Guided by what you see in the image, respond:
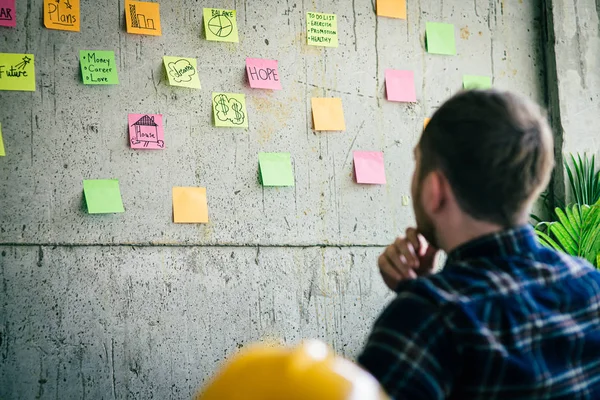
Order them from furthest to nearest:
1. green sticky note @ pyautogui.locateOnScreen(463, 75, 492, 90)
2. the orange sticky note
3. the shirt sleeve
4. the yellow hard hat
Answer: green sticky note @ pyautogui.locateOnScreen(463, 75, 492, 90) < the orange sticky note < the shirt sleeve < the yellow hard hat

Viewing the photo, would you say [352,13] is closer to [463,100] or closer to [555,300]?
[463,100]

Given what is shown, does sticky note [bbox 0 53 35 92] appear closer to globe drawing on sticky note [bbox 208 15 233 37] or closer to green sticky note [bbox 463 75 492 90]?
globe drawing on sticky note [bbox 208 15 233 37]

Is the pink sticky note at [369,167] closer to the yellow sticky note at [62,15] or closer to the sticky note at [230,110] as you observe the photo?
the sticky note at [230,110]

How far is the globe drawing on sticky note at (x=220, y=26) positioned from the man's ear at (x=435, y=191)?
1261mm

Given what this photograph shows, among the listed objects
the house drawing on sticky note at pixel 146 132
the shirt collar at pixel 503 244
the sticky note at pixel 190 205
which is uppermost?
the house drawing on sticky note at pixel 146 132

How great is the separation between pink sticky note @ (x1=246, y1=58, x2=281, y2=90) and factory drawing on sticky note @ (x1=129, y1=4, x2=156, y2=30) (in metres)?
0.32

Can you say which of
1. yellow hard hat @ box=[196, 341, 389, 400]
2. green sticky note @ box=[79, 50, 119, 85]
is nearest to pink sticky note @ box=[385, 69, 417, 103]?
green sticky note @ box=[79, 50, 119, 85]

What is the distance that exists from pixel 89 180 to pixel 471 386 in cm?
137

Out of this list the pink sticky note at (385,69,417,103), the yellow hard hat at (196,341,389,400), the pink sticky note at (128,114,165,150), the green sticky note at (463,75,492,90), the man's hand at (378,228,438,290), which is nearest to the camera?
the yellow hard hat at (196,341,389,400)

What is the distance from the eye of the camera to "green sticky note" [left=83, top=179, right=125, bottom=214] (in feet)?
6.25

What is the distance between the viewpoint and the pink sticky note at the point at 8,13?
1892 millimetres

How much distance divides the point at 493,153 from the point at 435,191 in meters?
0.10

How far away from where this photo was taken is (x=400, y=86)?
2.33m

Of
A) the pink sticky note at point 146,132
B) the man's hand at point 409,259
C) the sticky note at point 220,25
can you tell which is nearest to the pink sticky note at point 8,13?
the pink sticky note at point 146,132
